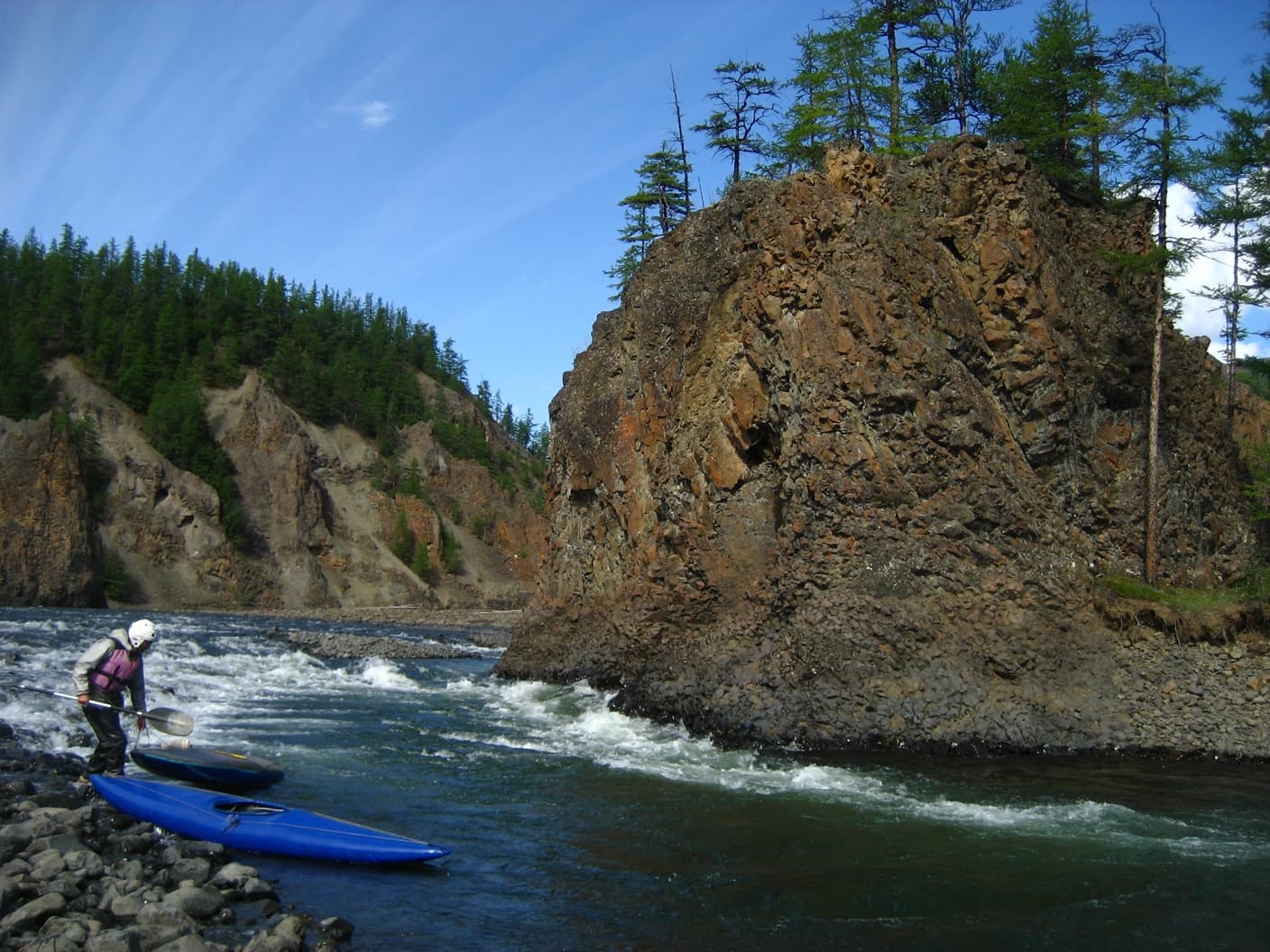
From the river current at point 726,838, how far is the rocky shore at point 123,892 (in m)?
0.53

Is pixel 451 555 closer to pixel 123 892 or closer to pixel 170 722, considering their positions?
pixel 170 722

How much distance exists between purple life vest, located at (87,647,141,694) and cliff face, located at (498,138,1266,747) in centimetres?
1069

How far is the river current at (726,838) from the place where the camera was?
8.78 m

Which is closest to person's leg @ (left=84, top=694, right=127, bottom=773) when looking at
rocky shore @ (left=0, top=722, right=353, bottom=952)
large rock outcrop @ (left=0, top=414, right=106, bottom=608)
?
rocky shore @ (left=0, top=722, right=353, bottom=952)

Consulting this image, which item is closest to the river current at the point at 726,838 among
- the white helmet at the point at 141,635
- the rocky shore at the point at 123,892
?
the rocky shore at the point at 123,892

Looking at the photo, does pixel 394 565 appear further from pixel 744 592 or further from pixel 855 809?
pixel 855 809

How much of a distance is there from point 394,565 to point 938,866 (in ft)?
232

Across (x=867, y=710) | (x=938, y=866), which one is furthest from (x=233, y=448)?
(x=938, y=866)

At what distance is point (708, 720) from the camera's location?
18.8 metres

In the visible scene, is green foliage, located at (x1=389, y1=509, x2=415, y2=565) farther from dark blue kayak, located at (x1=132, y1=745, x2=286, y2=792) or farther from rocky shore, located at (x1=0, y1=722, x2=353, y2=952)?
rocky shore, located at (x1=0, y1=722, x2=353, y2=952)

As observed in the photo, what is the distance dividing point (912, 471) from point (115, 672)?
14145mm

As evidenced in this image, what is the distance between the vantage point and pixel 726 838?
11.6m

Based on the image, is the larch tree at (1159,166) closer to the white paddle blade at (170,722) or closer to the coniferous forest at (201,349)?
the white paddle blade at (170,722)

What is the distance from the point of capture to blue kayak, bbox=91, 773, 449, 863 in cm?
1007
